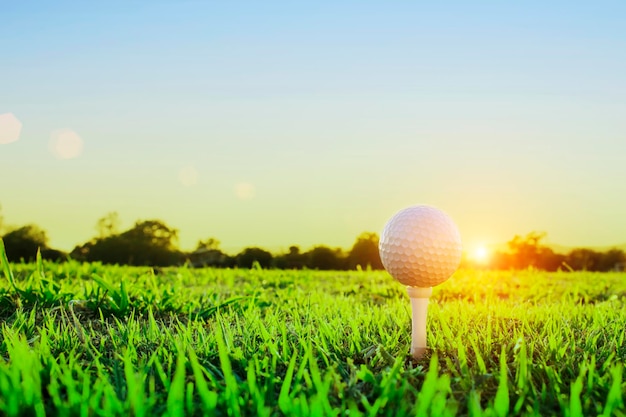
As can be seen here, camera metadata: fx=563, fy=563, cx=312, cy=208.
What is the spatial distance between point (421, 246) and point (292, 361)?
0.96 metres

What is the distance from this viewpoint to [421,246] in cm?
297

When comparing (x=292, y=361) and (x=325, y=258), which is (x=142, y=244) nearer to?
(x=325, y=258)

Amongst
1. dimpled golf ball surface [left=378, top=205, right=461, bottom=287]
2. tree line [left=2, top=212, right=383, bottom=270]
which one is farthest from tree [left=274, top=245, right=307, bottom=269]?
dimpled golf ball surface [left=378, top=205, right=461, bottom=287]

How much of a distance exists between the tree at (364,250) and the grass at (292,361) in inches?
269

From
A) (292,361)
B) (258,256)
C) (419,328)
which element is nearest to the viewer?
(292,361)

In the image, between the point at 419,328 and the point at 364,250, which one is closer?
the point at 419,328

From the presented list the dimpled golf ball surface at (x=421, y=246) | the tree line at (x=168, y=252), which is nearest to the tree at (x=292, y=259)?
the tree line at (x=168, y=252)

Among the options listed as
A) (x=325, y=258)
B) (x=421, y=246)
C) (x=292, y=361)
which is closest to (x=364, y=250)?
(x=325, y=258)

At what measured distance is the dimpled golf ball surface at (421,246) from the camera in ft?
9.70

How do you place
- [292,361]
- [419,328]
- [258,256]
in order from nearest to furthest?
[292,361] < [419,328] < [258,256]

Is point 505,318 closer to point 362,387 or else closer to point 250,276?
point 362,387

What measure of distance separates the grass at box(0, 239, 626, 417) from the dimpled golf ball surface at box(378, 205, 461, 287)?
38 cm

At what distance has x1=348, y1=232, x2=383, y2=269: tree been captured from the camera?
38.4 ft

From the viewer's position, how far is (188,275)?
286 inches
